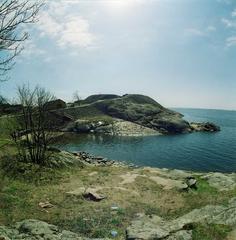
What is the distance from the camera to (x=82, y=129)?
119 metres

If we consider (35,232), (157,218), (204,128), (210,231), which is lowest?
(204,128)

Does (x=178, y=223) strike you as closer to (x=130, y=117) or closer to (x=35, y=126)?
(x=35, y=126)

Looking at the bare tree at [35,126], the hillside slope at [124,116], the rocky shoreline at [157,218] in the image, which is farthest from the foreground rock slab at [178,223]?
the hillside slope at [124,116]

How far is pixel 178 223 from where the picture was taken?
1927cm

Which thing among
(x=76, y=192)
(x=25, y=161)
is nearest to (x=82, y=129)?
(x=25, y=161)

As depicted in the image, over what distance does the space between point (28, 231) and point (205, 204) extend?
39.0 feet

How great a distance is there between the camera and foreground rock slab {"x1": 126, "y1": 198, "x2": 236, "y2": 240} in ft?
55.1

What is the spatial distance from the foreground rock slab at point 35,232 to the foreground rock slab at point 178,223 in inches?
115

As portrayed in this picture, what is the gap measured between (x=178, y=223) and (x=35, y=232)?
7.53m

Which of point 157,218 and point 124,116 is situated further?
point 124,116

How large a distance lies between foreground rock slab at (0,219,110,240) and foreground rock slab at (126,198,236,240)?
292 cm

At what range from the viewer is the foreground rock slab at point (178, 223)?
16.8 meters

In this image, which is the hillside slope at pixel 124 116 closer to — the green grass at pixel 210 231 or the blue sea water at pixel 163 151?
the blue sea water at pixel 163 151

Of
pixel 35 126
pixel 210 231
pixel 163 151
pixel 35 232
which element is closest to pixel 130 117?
pixel 163 151
